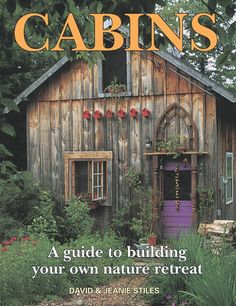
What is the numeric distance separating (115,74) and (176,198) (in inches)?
118

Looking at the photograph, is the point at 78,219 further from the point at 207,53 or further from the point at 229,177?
the point at 207,53

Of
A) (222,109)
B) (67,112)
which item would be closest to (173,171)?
(222,109)

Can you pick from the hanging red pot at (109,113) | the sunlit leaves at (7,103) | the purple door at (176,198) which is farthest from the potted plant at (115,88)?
the sunlit leaves at (7,103)

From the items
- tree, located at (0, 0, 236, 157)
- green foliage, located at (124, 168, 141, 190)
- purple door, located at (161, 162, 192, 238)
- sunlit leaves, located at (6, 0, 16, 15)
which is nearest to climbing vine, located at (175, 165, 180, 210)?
purple door, located at (161, 162, 192, 238)

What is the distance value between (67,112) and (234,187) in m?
4.29

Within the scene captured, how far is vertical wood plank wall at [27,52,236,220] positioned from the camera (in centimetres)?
1113

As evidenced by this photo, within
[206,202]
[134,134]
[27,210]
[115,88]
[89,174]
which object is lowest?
[27,210]

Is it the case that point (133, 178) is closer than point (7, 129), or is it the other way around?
point (7, 129)

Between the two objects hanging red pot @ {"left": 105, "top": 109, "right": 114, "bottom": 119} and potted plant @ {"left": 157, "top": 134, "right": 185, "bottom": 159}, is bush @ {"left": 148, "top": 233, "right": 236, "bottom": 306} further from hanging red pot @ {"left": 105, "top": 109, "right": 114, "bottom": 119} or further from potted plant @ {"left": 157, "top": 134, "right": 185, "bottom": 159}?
hanging red pot @ {"left": 105, "top": 109, "right": 114, "bottom": 119}

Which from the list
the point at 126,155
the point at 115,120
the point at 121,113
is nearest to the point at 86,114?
the point at 115,120

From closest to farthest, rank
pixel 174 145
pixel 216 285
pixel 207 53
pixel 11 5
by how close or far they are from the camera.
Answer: pixel 11 5
pixel 216 285
pixel 174 145
pixel 207 53

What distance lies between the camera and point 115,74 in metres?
12.0

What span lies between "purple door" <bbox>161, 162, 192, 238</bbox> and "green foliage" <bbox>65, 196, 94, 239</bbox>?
5.34 feet

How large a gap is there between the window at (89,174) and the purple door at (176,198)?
4.09 feet
